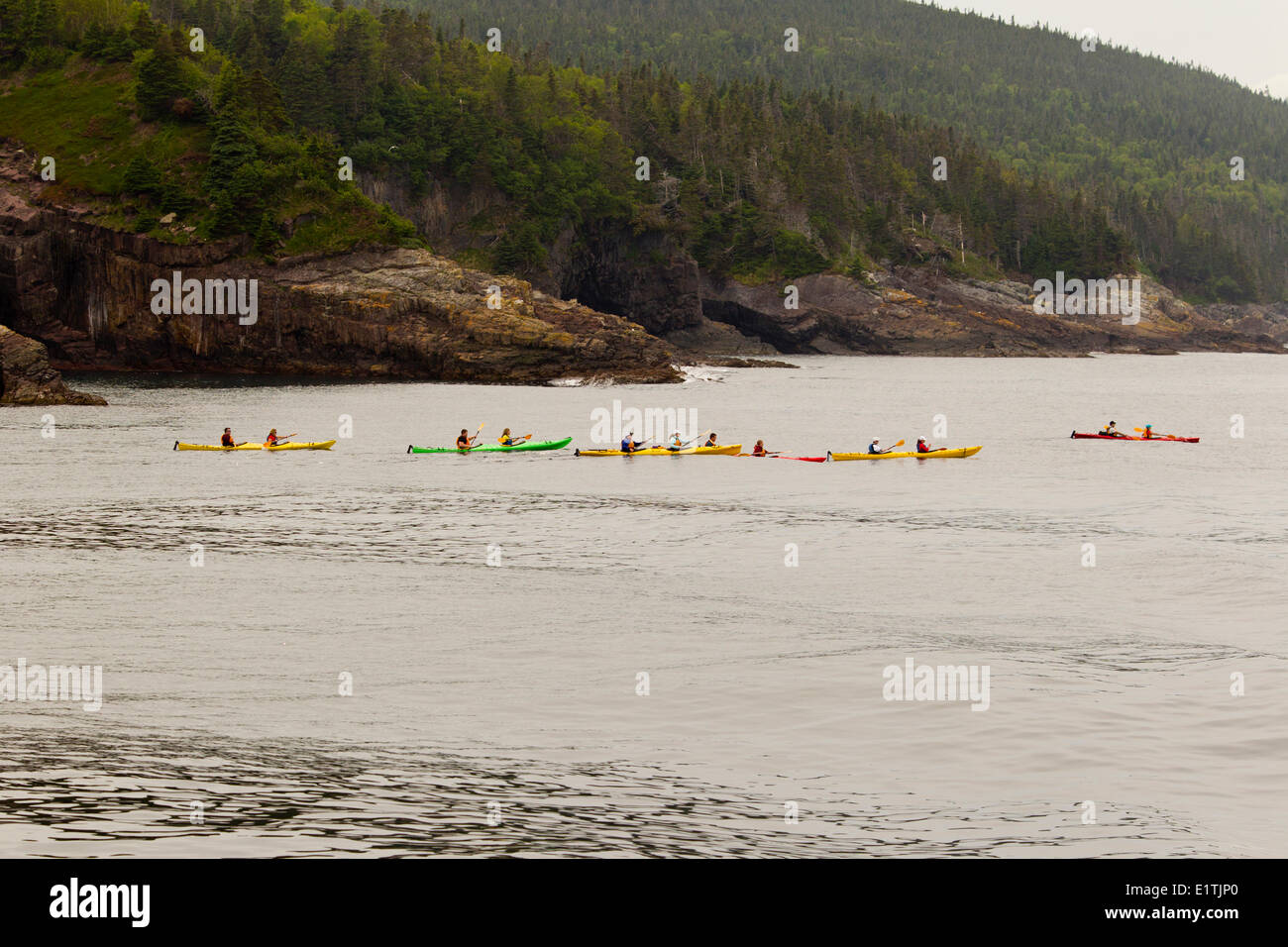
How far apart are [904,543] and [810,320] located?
516 ft

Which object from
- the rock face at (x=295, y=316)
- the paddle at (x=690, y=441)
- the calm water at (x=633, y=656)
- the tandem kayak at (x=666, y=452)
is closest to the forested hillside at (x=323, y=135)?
the rock face at (x=295, y=316)

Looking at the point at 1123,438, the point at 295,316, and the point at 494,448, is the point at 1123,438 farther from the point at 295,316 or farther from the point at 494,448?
the point at 295,316

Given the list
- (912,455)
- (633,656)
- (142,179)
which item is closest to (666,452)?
(912,455)

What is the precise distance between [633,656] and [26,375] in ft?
228

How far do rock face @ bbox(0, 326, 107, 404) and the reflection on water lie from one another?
71.1 meters

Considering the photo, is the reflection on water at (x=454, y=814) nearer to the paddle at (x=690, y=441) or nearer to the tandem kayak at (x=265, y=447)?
the tandem kayak at (x=265, y=447)

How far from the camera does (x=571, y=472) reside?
198 ft

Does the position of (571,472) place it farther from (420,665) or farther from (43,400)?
(43,400)

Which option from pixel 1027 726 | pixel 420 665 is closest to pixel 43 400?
pixel 420 665

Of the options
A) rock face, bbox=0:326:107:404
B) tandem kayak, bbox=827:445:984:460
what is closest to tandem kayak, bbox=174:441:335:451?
rock face, bbox=0:326:107:404

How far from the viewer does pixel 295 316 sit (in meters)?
118

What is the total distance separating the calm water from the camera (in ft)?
53.7

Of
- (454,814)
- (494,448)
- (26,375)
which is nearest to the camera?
(454,814)

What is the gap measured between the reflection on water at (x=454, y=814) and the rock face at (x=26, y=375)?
233 ft
